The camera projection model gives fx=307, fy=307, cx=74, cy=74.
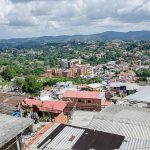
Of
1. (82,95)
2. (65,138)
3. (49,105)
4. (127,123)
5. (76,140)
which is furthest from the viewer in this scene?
(82,95)

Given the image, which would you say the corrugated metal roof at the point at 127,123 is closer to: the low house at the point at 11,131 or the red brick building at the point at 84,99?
the low house at the point at 11,131

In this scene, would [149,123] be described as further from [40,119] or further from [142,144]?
[40,119]

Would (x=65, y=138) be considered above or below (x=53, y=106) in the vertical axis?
above

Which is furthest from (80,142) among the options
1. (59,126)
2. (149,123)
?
(149,123)

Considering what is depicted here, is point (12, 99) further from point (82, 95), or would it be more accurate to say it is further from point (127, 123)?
point (82, 95)

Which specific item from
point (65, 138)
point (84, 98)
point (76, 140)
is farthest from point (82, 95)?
point (76, 140)

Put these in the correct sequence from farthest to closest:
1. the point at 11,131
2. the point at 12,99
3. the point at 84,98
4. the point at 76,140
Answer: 1. the point at 84,98
2. the point at 12,99
3. the point at 76,140
4. the point at 11,131

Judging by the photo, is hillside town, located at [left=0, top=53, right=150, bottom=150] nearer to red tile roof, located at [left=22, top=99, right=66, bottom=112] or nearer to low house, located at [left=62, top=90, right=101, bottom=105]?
red tile roof, located at [left=22, top=99, right=66, bottom=112]
